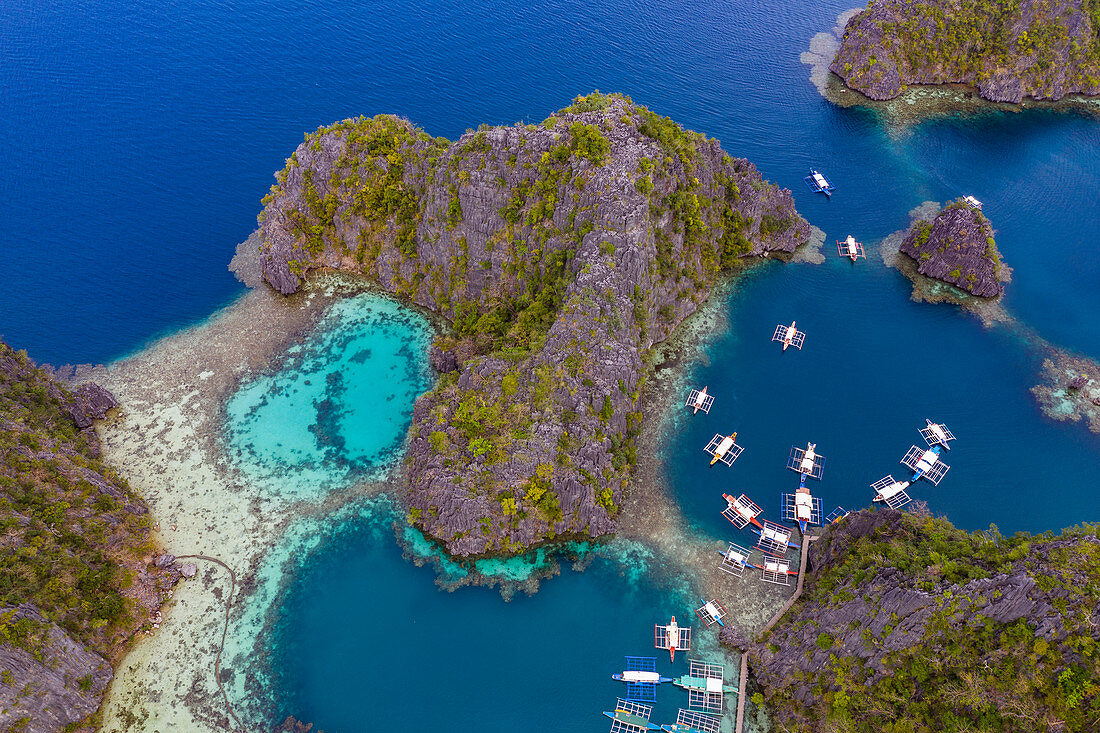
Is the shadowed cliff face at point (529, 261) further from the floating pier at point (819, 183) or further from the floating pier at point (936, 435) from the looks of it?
the floating pier at point (936, 435)

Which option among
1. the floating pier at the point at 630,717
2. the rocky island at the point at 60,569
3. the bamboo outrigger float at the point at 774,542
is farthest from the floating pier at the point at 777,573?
the rocky island at the point at 60,569

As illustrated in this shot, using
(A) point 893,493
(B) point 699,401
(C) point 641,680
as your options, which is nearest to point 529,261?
(B) point 699,401

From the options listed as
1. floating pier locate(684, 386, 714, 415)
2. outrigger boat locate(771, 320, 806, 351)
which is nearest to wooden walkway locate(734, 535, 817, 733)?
floating pier locate(684, 386, 714, 415)

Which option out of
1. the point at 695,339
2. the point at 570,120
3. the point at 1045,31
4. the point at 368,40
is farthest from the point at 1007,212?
the point at 368,40

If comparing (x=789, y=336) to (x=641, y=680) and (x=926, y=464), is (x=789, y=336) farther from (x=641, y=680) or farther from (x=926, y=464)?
(x=641, y=680)

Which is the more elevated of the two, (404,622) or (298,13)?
(298,13)

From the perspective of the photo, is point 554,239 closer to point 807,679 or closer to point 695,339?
point 695,339

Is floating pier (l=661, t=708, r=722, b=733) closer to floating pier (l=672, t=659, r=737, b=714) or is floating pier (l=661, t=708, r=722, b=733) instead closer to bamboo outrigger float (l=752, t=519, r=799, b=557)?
floating pier (l=672, t=659, r=737, b=714)

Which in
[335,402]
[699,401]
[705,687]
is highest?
[699,401]
